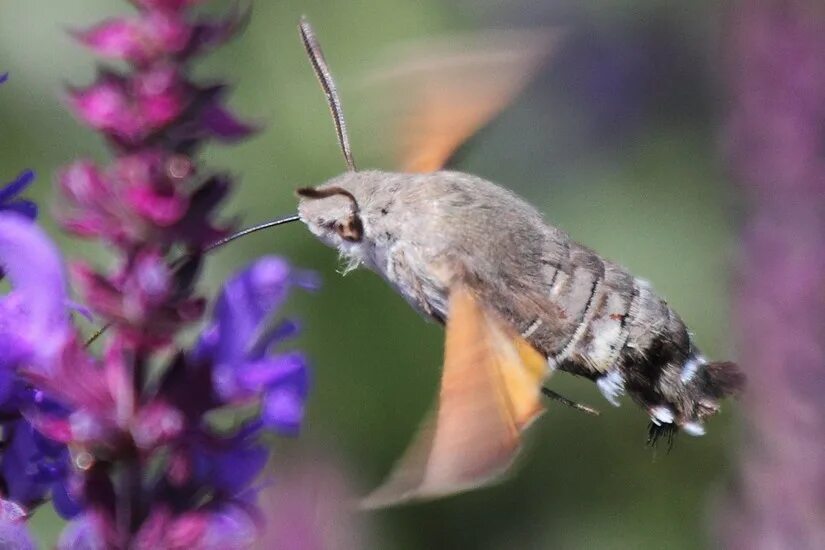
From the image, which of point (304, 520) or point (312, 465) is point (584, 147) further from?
point (304, 520)

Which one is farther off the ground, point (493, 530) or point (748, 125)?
point (748, 125)

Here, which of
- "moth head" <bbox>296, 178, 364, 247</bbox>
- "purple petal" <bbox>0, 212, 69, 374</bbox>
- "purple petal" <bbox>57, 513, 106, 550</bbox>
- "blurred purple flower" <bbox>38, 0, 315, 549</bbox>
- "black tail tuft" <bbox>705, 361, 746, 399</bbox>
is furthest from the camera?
"black tail tuft" <bbox>705, 361, 746, 399</bbox>

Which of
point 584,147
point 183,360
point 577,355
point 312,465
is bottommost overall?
point 584,147

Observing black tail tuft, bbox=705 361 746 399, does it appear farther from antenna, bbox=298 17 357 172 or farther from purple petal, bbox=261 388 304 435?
purple petal, bbox=261 388 304 435

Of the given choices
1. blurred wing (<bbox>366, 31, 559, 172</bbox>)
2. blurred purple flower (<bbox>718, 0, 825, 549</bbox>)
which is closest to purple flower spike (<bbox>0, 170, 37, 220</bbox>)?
blurred wing (<bbox>366, 31, 559, 172</bbox>)

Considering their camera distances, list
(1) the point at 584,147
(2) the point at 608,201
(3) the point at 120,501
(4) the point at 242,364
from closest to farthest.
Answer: (3) the point at 120,501, (4) the point at 242,364, (2) the point at 608,201, (1) the point at 584,147

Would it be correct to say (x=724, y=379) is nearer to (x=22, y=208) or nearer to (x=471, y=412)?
(x=471, y=412)

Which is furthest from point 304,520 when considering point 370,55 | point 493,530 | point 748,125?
point 370,55

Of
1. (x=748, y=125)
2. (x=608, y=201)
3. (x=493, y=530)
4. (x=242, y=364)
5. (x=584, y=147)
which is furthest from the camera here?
(x=584, y=147)
